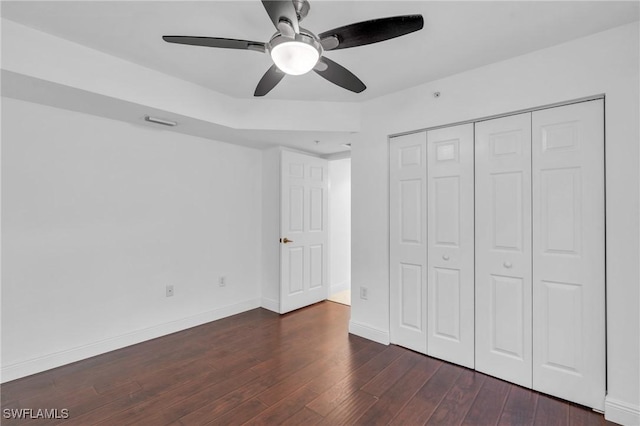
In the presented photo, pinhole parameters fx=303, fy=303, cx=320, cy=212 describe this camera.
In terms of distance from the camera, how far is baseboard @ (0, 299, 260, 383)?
7.65 feet

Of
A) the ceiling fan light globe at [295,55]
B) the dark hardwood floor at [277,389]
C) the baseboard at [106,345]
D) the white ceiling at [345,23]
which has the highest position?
the white ceiling at [345,23]

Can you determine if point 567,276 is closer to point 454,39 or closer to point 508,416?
point 508,416

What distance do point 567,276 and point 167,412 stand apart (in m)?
2.82

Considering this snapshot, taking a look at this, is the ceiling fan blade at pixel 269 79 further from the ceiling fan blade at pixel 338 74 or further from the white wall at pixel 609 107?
the white wall at pixel 609 107

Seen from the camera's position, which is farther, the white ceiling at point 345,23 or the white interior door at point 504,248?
the white interior door at point 504,248

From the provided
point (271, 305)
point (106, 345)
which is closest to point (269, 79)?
point (106, 345)

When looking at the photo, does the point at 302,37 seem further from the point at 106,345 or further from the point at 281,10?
the point at 106,345

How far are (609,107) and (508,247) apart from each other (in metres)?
1.09

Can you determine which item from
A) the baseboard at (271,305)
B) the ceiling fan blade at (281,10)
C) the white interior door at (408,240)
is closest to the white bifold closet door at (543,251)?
the white interior door at (408,240)

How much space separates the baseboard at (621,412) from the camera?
5.90 ft

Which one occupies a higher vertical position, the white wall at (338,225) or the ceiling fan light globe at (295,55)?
the ceiling fan light globe at (295,55)

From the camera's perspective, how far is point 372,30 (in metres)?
1.47

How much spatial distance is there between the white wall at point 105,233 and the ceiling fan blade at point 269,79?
1625 mm

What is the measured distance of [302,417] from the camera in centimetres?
190
